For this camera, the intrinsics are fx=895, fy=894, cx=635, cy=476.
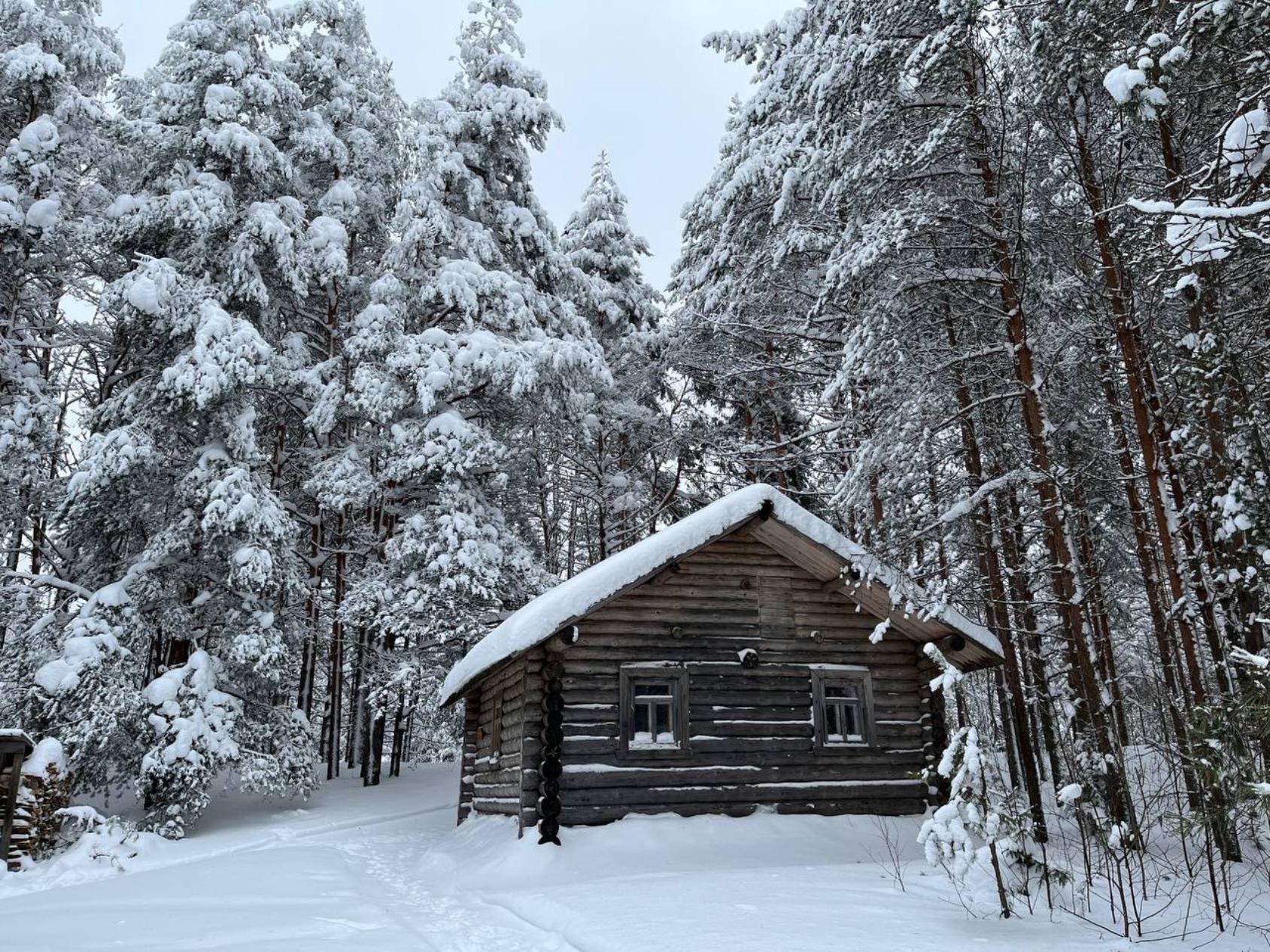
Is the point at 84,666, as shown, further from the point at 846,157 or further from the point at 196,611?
the point at 846,157

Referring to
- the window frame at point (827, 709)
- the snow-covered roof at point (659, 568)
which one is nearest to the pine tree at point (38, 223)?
the snow-covered roof at point (659, 568)

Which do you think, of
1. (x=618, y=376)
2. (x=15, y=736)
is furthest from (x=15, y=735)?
(x=618, y=376)

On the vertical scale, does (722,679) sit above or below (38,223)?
below

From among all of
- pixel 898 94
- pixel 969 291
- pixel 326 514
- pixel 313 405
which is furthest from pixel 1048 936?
pixel 326 514

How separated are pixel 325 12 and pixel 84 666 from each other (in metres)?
18.0

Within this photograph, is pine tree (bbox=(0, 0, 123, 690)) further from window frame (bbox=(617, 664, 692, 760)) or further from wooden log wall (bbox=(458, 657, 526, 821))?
window frame (bbox=(617, 664, 692, 760))

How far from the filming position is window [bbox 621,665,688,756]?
526 inches

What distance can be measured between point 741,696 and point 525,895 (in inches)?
200

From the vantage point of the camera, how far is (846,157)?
12516mm

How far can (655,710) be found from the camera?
1372 centimetres

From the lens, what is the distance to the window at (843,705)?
14.3 m

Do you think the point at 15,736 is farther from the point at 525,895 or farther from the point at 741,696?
the point at 741,696

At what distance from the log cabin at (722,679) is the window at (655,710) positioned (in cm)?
2

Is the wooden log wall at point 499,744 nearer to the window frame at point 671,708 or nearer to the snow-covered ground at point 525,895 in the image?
the snow-covered ground at point 525,895
